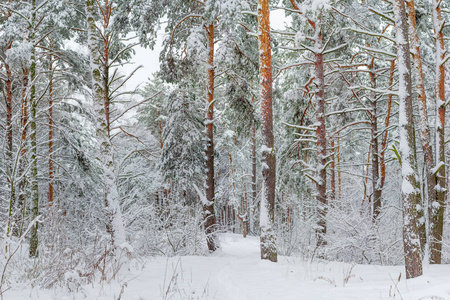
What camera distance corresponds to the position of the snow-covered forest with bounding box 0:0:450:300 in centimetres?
418

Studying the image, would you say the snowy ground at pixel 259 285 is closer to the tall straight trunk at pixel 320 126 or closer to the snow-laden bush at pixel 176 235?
the tall straight trunk at pixel 320 126

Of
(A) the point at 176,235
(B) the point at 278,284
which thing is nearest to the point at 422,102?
(B) the point at 278,284

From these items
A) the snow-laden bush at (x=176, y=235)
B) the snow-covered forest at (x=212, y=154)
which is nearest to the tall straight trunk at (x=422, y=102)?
the snow-covered forest at (x=212, y=154)

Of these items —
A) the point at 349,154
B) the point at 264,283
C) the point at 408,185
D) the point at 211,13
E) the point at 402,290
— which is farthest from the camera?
the point at 349,154

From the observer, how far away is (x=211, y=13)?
24.3ft

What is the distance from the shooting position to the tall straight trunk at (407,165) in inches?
164

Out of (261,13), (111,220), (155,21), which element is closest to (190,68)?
(155,21)

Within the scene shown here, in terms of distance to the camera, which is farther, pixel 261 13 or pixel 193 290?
pixel 261 13

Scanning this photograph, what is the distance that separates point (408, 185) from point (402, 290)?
5.14 ft

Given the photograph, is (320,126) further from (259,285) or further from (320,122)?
(259,285)

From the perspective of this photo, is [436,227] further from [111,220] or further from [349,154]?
[349,154]

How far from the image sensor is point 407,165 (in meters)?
4.32

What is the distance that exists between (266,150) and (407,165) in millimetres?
3081

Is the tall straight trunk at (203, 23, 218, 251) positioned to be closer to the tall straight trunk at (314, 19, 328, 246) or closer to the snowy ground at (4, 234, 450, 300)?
the tall straight trunk at (314, 19, 328, 246)
